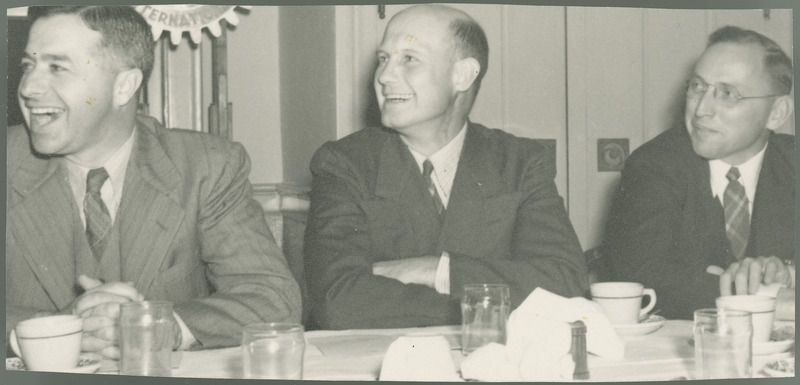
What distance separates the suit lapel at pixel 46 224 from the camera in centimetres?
146

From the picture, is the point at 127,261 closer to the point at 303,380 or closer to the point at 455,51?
the point at 303,380

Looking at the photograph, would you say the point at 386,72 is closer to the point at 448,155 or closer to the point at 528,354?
the point at 448,155

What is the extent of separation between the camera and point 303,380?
1.07 m

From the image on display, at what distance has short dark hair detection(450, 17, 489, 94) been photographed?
153 centimetres

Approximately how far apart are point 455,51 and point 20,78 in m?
0.78

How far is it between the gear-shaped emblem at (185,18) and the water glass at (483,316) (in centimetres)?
67

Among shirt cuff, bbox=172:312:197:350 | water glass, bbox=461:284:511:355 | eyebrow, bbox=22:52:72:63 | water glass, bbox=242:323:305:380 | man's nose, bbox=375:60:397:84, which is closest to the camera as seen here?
water glass, bbox=242:323:305:380

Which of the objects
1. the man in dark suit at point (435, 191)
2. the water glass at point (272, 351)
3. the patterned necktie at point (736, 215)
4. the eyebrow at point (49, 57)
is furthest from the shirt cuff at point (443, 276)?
the eyebrow at point (49, 57)

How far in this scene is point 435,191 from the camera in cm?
161

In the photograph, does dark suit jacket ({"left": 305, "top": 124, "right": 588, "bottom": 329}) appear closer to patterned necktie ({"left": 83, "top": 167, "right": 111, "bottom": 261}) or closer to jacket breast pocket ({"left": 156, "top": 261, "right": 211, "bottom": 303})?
jacket breast pocket ({"left": 156, "top": 261, "right": 211, "bottom": 303})

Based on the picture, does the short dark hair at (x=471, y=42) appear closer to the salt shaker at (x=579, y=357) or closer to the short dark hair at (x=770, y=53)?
the short dark hair at (x=770, y=53)

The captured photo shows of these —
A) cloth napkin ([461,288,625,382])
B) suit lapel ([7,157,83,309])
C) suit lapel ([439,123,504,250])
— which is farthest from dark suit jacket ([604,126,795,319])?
suit lapel ([7,157,83,309])

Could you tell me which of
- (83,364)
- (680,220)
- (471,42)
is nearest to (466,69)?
(471,42)

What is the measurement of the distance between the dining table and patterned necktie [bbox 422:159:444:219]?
0.32m
